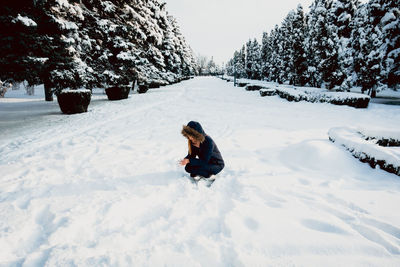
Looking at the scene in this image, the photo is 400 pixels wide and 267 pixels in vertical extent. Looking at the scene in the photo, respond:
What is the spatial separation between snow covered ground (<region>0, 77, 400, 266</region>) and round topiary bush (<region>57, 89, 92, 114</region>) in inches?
160

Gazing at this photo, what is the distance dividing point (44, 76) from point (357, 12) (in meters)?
25.6

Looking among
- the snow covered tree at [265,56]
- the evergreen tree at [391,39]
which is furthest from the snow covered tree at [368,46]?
the snow covered tree at [265,56]

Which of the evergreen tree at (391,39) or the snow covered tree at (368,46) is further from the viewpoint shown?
the snow covered tree at (368,46)

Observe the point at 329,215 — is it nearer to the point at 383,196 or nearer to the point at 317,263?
the point at 317,263

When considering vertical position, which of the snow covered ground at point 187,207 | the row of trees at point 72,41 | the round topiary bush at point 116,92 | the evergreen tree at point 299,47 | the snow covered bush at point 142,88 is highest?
the evergreen tree at point 299,47

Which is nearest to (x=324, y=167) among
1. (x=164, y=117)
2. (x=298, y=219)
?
(x=298, y=219)

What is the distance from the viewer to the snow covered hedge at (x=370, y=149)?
3.82m

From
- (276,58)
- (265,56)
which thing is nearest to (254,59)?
→ (265,56)

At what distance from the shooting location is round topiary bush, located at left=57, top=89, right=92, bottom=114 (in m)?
9.35

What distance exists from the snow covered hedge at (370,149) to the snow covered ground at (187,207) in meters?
0.16

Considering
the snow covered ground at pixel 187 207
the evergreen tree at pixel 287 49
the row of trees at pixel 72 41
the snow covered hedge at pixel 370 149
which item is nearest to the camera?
the snow covered ground at pixel 187 207

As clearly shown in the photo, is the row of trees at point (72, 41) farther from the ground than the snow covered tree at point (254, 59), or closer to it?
closer to it

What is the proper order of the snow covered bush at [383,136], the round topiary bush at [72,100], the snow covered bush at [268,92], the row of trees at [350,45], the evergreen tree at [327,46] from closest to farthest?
the snow covered bush at [383,136] → the round topiary bush at [72,100] → the row of trees at [350,45] → the snow covered bush at [268,92] → the evergreen tree at [327,46]

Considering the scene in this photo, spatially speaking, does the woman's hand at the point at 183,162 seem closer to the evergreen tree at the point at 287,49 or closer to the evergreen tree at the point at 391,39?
the evergreen tree at the point at 391,39
